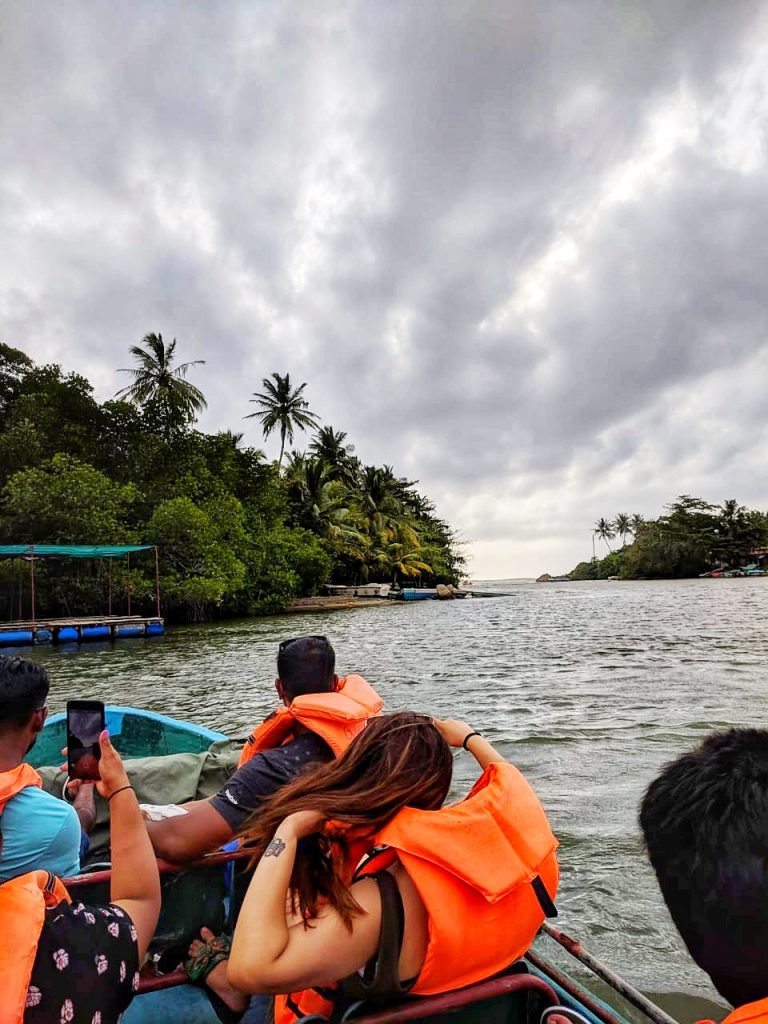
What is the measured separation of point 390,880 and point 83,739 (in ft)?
Result: 3.48

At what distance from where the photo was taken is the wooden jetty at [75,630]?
19.3m

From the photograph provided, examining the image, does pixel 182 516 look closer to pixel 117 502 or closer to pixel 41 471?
pixel 117 502

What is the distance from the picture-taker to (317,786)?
1.58m

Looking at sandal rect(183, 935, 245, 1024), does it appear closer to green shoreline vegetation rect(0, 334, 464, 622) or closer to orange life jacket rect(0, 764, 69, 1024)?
orange life jacket rect(0, 764, 69, 1024)

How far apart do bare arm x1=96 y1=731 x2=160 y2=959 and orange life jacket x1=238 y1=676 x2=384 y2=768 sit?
87 centimetres

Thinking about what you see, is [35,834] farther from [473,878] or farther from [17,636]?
[17,636]

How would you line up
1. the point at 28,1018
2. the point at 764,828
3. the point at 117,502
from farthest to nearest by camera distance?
the point at 117,502 → the point at 28,1018 → the point at 764,828

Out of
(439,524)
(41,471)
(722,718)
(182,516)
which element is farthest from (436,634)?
(439,524)

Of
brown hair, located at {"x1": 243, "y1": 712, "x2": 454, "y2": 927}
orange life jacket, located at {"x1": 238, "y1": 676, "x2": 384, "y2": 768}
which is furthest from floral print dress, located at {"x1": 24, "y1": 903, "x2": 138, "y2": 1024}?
orange life jacket, located at {"x1": 238, "y1": 676, "x2": 384, "y2": 768}

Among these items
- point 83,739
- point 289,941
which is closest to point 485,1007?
point 289,941

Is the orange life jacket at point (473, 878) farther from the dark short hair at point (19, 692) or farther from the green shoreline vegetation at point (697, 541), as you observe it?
the green shoreline vegetation at point (697, 541)

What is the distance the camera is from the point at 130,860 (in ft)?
5.47

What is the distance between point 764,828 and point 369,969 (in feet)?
3.03

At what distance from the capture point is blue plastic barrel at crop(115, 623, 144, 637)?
21125mm
